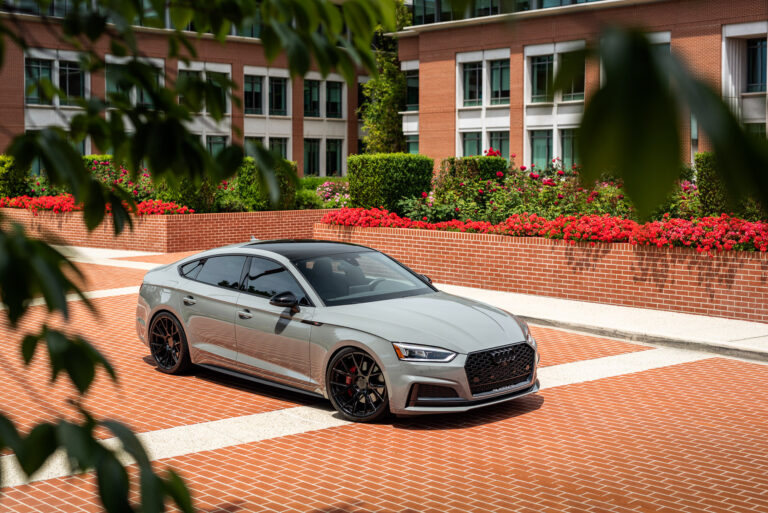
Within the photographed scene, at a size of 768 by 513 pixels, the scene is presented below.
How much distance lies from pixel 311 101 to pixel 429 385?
56.4 m

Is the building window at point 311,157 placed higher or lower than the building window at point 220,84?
higher

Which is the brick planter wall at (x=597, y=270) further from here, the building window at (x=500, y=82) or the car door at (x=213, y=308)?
the building window at (x=500, y=82)

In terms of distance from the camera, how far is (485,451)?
7.87 metres

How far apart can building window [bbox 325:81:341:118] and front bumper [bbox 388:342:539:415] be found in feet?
187

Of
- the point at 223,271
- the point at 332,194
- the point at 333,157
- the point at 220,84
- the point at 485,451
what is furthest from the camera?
the point at 333,157

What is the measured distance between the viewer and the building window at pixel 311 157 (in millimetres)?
63219

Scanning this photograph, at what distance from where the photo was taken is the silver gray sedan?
8.49m

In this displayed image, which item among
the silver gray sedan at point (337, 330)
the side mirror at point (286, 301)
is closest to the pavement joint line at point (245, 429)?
the silver gray sedan at point (337, 330)

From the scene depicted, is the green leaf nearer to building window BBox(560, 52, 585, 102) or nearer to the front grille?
building window BBox(560, 52, 585, 102)

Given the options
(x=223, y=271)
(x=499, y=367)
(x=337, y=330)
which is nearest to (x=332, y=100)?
(x=223, y=271)

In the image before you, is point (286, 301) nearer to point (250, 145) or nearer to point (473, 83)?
point (250, 145)

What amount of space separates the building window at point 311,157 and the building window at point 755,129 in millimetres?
62187

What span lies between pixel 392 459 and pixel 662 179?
6.88 meters

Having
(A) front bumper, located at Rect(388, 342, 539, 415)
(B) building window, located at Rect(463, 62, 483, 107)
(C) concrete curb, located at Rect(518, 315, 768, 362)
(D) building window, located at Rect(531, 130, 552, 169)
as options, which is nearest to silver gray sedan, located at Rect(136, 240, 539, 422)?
(A) front bumper, located at Rect(388, 342, 539, 415)
